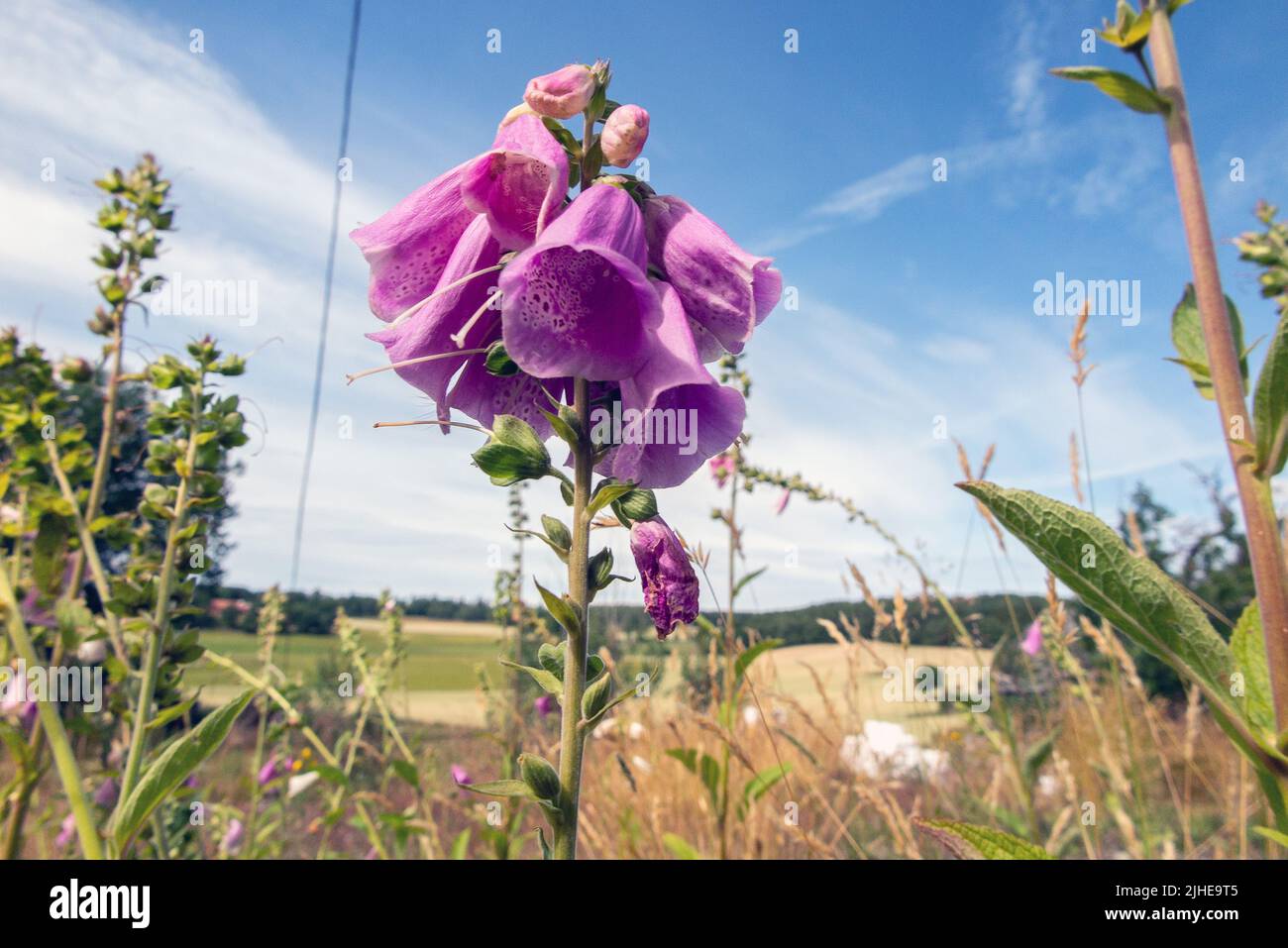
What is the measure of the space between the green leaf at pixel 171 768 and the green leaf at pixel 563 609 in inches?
17.1

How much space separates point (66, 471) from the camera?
1349 millimetres

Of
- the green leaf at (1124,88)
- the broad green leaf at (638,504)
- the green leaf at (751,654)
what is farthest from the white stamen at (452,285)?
the green leaf at (751,654)

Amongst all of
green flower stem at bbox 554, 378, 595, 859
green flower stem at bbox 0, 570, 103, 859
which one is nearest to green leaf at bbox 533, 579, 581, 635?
green flower stem at bbox 554, 378, 595, 859

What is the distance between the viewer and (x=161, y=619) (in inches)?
43.7

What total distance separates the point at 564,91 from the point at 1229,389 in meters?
0.67

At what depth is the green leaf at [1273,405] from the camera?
65 centimetres

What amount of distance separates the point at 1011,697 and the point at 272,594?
5.00m

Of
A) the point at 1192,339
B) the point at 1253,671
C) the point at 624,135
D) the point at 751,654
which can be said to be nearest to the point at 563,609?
the point at 624,135

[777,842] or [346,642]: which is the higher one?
[346,642]

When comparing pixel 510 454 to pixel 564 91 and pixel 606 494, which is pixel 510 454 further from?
pixel 564 91

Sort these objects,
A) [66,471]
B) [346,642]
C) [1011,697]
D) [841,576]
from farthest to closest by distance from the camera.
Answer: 1. [1011,697]
2. [346,642]
3. [841,576]
4. [66,471]

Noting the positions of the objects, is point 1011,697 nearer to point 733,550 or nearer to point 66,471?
point 733,550

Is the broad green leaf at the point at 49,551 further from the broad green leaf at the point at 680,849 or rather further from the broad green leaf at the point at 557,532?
the broad green leaf at the point at 680,849
